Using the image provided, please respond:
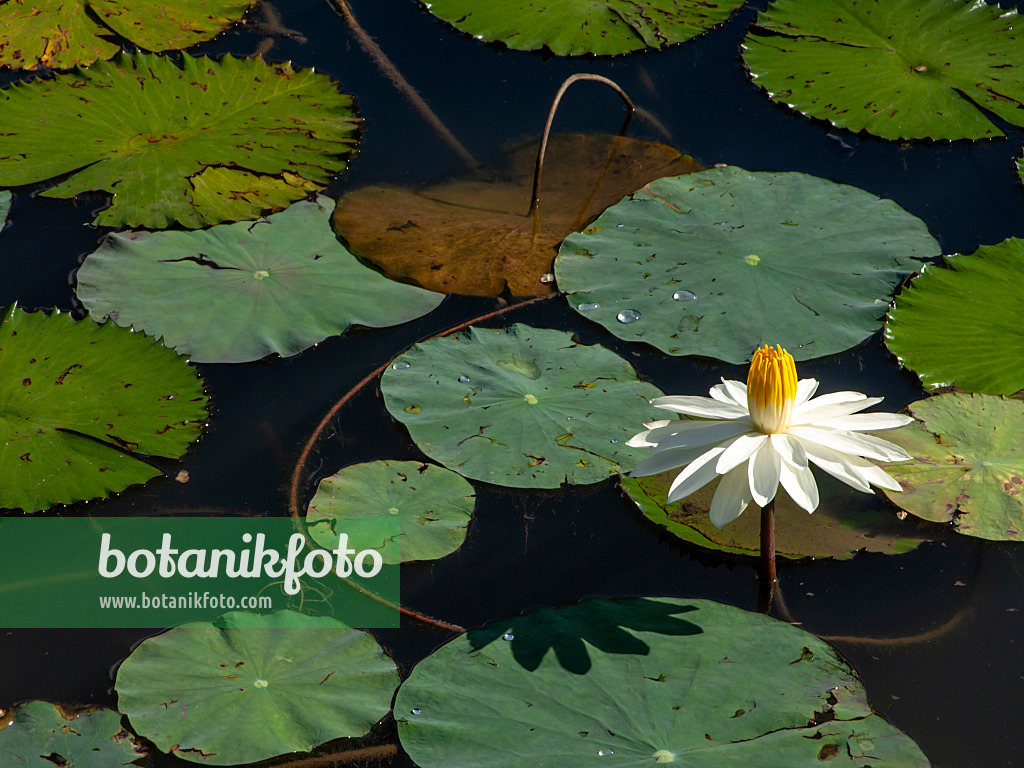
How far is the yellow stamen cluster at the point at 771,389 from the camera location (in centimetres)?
188

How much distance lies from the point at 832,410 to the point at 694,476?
1.19 feet

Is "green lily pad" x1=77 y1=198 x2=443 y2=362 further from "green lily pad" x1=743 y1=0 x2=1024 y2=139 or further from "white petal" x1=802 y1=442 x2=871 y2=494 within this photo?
"green lily pad" x1=743 y1=0 x2=1024 y2=139

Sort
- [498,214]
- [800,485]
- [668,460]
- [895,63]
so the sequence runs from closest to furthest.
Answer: [800,485]
[668,460]
[498,214]
[895,63]

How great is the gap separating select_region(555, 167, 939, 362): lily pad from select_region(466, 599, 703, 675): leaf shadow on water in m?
0.92

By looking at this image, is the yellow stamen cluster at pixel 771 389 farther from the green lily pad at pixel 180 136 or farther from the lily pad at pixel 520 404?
the green lily pad at pixel 180 136

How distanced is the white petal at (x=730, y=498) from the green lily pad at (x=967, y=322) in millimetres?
1006

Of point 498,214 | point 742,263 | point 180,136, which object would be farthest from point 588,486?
point 180,136

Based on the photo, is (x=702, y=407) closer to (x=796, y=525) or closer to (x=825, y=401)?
(x=825, y=401)

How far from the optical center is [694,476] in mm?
1960

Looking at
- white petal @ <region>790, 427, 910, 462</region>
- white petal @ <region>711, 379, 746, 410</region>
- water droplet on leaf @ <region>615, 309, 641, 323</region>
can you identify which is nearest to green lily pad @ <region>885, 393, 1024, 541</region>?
white petal @ <region>790, 427, 910, 462</region>

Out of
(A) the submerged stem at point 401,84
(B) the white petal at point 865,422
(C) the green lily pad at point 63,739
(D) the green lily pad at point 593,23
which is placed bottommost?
(C) the green lily pad at point 63,739

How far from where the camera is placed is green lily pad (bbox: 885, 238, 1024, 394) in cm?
264

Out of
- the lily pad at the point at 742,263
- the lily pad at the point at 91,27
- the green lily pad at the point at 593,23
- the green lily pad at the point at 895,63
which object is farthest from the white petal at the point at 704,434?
the lily pad at the point at 91,27

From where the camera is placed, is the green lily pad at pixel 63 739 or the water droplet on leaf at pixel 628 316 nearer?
the green lily pad at pixel 63 739
